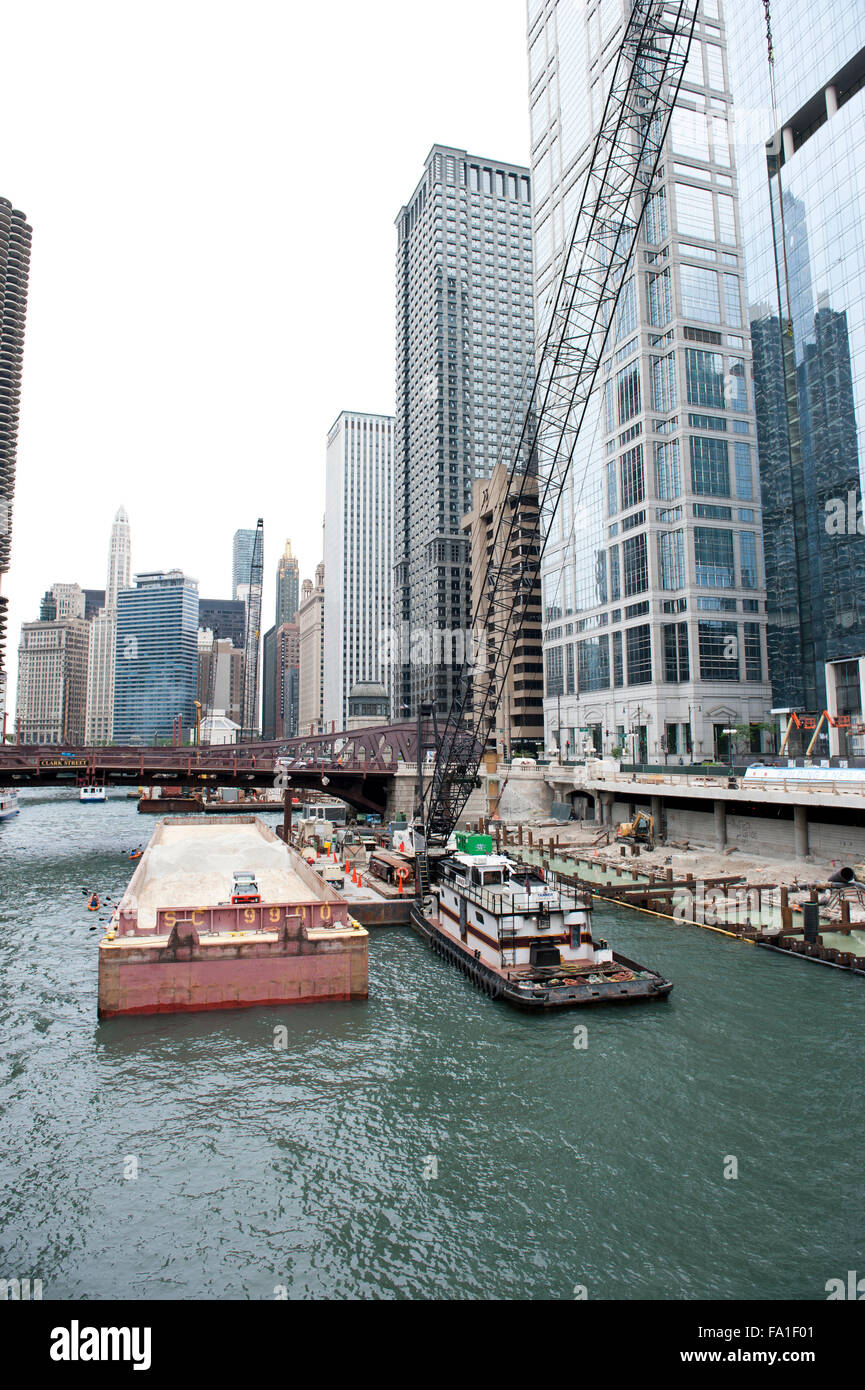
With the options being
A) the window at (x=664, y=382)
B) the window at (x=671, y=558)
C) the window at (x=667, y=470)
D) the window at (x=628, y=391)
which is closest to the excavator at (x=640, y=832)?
the window at (x=671, y=558)

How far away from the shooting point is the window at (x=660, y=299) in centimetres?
10144

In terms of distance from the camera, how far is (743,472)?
102 metres

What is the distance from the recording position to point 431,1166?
65.5 feet

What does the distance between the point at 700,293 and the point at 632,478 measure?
80.6 feet

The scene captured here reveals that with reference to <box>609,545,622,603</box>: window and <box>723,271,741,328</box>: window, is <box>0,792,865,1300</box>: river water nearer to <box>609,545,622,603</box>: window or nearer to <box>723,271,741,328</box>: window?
<box>609,545,622,603</box>: window

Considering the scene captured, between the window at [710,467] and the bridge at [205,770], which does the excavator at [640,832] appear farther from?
the window at [710,467]

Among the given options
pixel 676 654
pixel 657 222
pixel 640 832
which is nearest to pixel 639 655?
pixel 676 654

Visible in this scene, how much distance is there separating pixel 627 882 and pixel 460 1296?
43.9 metres

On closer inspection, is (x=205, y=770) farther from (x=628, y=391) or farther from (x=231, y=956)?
(x=628, y=391)

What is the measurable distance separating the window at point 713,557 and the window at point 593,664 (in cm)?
1703

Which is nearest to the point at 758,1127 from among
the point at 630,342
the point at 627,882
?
the point at 627,882

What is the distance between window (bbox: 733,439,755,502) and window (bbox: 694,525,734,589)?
586 cm

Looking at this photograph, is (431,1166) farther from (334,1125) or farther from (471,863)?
(471,863)

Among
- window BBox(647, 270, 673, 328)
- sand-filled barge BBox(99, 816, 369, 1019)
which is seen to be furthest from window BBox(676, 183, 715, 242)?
sand-filled barge BBox(99, 816, 369, 1019)
